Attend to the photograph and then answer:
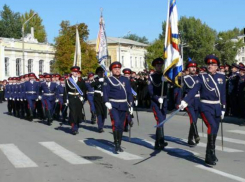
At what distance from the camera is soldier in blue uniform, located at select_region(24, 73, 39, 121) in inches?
832

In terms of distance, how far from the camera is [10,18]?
111688mm

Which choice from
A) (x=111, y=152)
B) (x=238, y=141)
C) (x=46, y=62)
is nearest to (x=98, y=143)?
(x=111, y=152)

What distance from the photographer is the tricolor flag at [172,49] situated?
11.3m

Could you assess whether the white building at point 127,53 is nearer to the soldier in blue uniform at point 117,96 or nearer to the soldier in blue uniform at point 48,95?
the soldier in blue uniform at point 48,95

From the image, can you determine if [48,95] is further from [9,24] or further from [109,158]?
[9,24]

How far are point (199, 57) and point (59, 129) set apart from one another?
89.1 meters

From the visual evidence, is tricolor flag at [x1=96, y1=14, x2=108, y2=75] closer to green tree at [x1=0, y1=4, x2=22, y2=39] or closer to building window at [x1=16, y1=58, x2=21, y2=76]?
building window at [x1=16, y1=58, x2=21, y2=76]

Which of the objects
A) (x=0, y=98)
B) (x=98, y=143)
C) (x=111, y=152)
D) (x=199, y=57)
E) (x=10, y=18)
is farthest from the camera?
(x=10, y=18)

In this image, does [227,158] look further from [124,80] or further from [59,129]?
[59,129]

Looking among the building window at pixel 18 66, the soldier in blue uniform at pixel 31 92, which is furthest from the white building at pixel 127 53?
the soldier in blue uniform at pixel 31 92

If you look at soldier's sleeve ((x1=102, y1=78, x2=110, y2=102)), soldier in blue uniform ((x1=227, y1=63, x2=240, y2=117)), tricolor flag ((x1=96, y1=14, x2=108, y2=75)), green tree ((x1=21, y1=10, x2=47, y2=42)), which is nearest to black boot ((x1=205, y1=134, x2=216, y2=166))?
soldier's sleeve ((x1=102, y1=78, x2=110, y2=102))

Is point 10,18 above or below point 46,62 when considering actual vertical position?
above

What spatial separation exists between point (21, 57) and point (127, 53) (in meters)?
28.1

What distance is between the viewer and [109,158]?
1050cm
